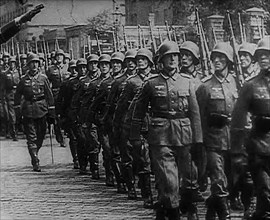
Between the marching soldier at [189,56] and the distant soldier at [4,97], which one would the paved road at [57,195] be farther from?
the distant soldier at [4,97]

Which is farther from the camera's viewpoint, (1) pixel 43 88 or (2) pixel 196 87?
(1) pixel 43 88

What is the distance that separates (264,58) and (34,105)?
501 centimetres

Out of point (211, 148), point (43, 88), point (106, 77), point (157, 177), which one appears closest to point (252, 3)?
point (211, 148)

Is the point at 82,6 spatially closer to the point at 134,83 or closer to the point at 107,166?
the point at 134,83

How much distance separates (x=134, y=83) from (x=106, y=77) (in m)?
1.55

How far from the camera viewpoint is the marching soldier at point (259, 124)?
20.0 feet

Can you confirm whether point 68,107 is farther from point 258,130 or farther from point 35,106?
point 258,130

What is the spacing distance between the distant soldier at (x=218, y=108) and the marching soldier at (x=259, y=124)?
34cm

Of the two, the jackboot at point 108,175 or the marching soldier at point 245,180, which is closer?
the marching soldier at point 245,180

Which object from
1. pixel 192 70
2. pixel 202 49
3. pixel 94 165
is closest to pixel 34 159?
pixel 94 165

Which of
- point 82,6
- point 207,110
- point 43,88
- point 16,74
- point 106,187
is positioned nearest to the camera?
point 207,110

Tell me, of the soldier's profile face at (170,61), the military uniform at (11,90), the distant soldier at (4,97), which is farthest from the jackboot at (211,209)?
the military uniform at (11,90)

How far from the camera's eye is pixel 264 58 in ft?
Result: 20.5

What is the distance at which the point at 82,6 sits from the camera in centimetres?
796
